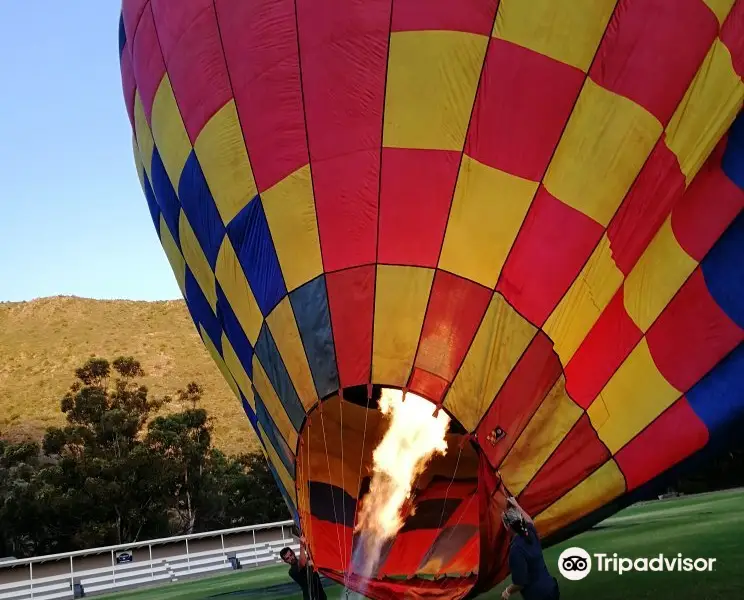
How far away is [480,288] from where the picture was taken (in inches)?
174

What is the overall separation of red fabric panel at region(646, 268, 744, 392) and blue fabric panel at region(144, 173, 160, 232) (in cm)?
422

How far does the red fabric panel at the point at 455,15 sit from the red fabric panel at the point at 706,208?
1677 mm

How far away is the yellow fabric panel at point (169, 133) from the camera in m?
5.38

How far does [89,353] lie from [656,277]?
6035cm

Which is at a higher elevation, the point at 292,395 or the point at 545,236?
the point at 545,236

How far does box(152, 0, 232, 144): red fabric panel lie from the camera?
5.00 m

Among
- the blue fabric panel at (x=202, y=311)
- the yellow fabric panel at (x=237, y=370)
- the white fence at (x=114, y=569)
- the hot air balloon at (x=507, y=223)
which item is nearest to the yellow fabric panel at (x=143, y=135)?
the blue fabric panel at (x=202, y=311)

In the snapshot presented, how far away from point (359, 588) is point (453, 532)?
5.13 feet

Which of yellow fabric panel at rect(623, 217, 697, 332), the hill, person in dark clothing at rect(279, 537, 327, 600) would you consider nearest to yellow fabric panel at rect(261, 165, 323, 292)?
yellow fabric panel at rect(623, 217, 697, 332)

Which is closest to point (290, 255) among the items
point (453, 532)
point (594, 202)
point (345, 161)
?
point (345, 161)

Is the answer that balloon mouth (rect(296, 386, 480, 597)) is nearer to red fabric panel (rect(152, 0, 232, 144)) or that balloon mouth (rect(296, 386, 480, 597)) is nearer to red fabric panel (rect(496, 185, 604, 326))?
red fabric panel (rect(496, 185, 604, 326))

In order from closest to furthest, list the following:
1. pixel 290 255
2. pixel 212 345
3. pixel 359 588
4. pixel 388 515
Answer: pixel 290 255 < pixel 359 588 < pixel 388 515 < pixel 212 345

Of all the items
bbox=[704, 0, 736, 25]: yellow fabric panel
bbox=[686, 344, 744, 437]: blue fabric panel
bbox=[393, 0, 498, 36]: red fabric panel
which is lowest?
bbox=[686, 344, 744, 437]: blue fabric panel

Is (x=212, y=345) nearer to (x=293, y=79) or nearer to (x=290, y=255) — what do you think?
(x=290, y=255)
